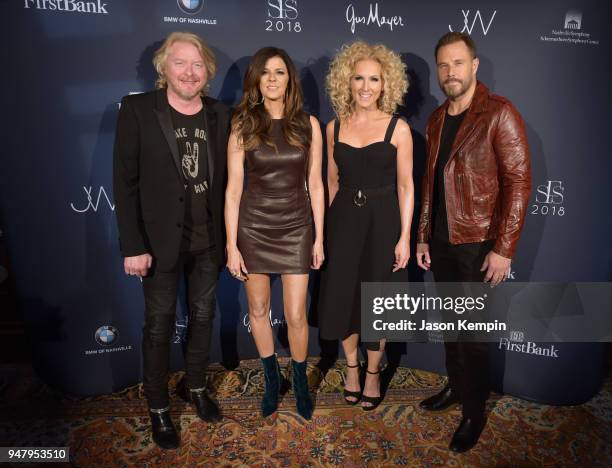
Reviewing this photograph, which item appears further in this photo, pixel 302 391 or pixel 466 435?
pixel 302 391

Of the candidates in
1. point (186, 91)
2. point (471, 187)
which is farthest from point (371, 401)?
point (186, 91)

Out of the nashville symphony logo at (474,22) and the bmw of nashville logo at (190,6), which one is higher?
the bmw of nashville logo at (190,6)

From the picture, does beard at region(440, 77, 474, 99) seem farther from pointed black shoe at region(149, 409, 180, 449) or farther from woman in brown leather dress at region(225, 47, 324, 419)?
pointed black shoe at region(149, 409, 180, 449)

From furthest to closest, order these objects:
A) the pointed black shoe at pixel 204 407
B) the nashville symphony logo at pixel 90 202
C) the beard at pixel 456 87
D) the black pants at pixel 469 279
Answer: the nashville symphony logo at pixel 90 202, the pointed black shoe at pixel 204 407, the black pants at pixel 469 279, the beard at pixel 456 87

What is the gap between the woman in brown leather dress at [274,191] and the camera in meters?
2.46

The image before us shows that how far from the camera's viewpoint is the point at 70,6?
2.72m

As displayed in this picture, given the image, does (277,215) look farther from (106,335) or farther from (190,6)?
(106,335)

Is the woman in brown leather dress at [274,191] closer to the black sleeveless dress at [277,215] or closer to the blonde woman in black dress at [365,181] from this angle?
the black sleeveless dress at [277,215]

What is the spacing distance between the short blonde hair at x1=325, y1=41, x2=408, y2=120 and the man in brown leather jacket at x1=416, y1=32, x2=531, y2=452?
0.25m

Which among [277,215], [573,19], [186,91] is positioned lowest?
[277,215]

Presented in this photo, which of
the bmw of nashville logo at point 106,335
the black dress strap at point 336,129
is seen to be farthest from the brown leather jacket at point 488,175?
the bmw of nashville logo at point 106,335

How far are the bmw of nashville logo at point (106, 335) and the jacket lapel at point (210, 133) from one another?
1551 millimetres

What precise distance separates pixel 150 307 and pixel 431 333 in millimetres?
2152

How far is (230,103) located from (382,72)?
114cm
